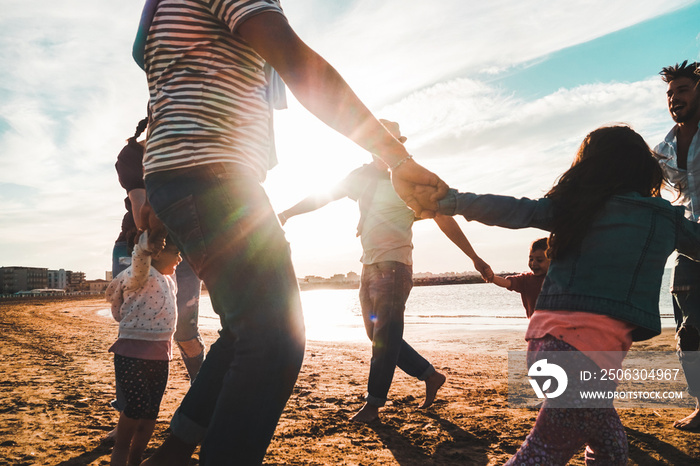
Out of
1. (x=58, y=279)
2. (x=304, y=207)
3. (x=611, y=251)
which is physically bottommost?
(x=58, y=279)

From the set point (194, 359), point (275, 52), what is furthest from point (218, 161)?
point (194, 359)

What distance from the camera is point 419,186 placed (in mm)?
1805

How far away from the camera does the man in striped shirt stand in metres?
1.23

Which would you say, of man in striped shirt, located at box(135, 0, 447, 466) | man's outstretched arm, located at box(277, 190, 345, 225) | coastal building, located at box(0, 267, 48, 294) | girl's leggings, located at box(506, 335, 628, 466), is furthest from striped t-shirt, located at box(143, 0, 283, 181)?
coastal building, located at box(0, 267, 48, 294)

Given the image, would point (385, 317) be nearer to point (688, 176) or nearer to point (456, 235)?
point (456, 235)

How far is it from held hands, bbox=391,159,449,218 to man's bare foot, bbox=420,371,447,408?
232cm

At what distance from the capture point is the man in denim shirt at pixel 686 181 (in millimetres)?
3178

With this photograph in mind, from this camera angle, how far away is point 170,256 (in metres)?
2.82

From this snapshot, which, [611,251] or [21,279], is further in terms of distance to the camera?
[21,279]

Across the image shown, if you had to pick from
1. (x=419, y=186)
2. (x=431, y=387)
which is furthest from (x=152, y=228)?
(x=431, y=387)

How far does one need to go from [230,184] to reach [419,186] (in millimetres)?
788

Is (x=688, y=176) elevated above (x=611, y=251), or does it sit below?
above

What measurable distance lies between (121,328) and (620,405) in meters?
3.91

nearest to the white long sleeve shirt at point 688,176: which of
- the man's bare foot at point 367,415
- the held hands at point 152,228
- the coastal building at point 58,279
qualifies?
the man's bare foot at point 367,415
